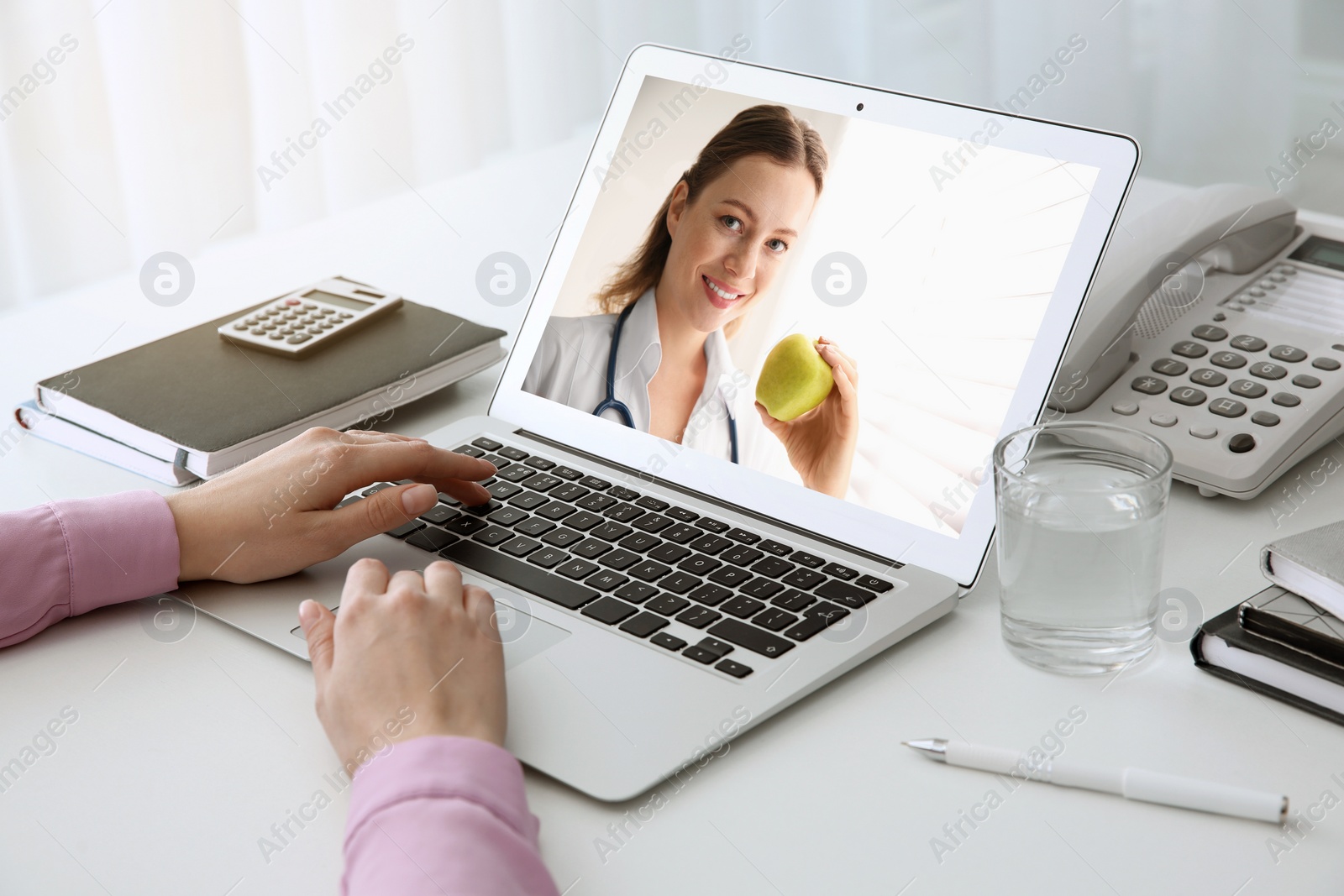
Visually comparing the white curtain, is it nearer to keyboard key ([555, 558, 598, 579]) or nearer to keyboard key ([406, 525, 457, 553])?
keyboard key ([406, 525, 457, 553])

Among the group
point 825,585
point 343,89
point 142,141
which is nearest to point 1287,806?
point 825,585

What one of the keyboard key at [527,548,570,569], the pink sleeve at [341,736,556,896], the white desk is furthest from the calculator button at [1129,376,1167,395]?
the pink sleeve at [341,736,556,896]

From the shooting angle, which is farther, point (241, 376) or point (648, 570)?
point (241, 376)

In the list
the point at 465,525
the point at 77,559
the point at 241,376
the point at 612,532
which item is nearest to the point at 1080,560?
the point at 612,532

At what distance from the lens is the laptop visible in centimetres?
69

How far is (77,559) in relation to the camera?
75 cm

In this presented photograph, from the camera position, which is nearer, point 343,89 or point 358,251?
point 358,251

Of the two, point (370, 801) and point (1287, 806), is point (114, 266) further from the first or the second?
point (1287, 806)

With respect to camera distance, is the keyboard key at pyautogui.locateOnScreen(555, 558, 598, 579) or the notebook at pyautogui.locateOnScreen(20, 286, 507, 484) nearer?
the keyboard key at pyautogui.locateOnScreen(555, 558, 598, 579)

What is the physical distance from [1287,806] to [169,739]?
57 centimetres

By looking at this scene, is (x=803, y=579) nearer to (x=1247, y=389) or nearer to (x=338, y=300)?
(x=1247, y=389)

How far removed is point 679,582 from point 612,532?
8 centimetres

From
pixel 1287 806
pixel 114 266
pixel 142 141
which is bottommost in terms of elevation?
pixel 114 266

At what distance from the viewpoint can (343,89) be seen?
6.94 feet
